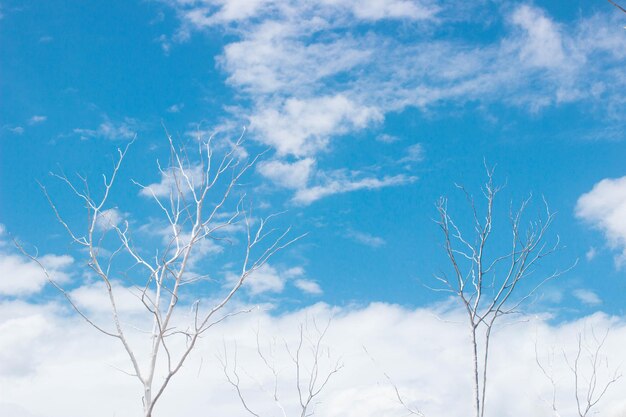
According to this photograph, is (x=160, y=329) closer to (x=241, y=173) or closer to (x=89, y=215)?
(x=89, y=215)

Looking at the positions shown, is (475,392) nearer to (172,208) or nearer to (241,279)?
(241,279)

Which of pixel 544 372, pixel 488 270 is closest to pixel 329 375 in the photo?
pixel 544 372

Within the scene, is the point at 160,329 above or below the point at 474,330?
below

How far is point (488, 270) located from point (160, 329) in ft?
13.5

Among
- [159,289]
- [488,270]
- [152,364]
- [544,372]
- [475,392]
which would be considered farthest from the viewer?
[544,372]

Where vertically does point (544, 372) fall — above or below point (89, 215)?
above

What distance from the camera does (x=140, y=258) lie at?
6047 millimetres

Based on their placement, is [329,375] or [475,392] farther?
[329,375]

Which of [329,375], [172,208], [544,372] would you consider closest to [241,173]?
[172,208]

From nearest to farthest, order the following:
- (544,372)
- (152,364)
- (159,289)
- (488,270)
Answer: (152,364) → (159,289) → (488,270) → (544,372)

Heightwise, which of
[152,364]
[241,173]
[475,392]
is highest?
[241,173]

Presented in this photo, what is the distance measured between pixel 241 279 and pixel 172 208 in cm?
101

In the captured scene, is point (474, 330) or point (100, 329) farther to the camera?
point (474, 330)

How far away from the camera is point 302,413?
10945 millimetres
